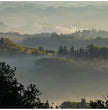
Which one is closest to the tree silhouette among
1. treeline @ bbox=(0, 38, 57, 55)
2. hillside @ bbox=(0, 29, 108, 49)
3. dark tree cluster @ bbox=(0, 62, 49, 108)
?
dark tree cluster @ bbox=(0, 62, 49, 108)

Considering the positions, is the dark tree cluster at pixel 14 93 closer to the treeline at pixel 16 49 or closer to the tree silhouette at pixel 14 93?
the tree silhouette at pixel 14 93

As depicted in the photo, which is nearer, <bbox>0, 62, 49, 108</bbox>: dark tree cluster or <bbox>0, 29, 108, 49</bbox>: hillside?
<bbox>0, 62, 49, 108</bbox>: dark tree cluster

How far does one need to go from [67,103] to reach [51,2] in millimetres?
2156

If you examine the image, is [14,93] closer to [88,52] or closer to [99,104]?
[99,104]

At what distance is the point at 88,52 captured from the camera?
5.49m

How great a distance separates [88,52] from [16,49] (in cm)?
157

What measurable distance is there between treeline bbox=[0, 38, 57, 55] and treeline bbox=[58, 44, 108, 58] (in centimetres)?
27

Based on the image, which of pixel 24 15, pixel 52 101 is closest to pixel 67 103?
pixel 52 101

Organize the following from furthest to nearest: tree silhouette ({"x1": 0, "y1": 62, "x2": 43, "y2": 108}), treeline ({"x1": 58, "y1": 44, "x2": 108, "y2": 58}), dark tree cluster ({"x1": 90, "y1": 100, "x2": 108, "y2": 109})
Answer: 1. treeline ({"x1": 58, "y1": 44, "x2": 108, "y2": 58})
2. dark tree cluster ({"x1": 90, "y1": 100, "x2": 108, "y2": 109})
3. tree silhouette ({"x1": 0, "y1": 62, "x2": 43, "y2": 108})

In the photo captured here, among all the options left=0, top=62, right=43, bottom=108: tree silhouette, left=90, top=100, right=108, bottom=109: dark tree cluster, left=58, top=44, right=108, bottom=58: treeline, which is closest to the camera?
left=0, top=62, right=43, bottom=108: tree silhouette

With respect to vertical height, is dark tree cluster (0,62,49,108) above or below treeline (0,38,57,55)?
below

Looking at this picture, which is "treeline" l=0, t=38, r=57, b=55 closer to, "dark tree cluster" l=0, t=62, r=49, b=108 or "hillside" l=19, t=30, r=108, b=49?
"hillside" l=19, t=30, r=108, b=49

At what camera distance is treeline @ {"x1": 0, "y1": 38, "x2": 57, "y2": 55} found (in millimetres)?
5500

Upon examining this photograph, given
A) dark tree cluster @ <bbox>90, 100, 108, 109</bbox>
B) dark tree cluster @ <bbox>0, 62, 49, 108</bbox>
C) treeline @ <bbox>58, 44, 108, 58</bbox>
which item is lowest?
dark tree cluster @ <bbox>90, 100, 108, 109</bbox>
